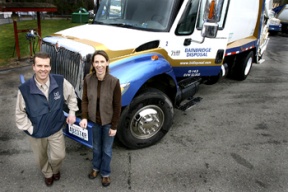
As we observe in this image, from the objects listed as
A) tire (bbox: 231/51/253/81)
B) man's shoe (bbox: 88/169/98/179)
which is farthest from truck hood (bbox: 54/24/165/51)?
tire (bbox: 231/51/253/81)

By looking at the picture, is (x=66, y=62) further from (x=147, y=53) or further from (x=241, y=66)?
(x=241, y=66)

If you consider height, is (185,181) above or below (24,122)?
below

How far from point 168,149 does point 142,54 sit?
1.46m

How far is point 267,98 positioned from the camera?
620 cm

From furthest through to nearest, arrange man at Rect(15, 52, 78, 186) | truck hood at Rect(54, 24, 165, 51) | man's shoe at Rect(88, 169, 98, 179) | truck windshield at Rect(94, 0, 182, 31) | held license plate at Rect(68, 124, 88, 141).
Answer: truck windshield at Rect(94, 0, 182, 31) → truck hood at Rect(54, 24, 165, 51) → man's shoe at Rect(88, 169, 98, 179) → held license plate at Rect(68, 124, 88, 141) → man at Rect(15, 52, 78, 186)

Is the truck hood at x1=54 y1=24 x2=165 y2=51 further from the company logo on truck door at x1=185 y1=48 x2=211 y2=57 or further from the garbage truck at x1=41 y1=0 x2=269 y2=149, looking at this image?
the company logo on truck door at x1=185 y1=48 x2=211 y2=57

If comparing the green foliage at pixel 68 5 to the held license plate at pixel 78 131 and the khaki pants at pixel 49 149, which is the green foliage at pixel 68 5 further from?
the khaki pants at pixel 49 149

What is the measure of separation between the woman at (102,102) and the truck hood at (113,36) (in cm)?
94

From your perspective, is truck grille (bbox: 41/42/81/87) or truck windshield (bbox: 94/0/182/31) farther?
truck windshield (bbox: 94/0/182/31)

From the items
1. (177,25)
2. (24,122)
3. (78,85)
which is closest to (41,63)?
(24,122)

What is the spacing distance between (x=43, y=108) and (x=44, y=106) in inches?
0.9

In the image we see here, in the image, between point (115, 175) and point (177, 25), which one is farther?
point (177, 25)

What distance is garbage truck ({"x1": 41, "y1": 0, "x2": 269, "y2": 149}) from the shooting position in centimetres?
344

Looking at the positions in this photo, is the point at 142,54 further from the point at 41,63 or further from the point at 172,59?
the point at 41,63
